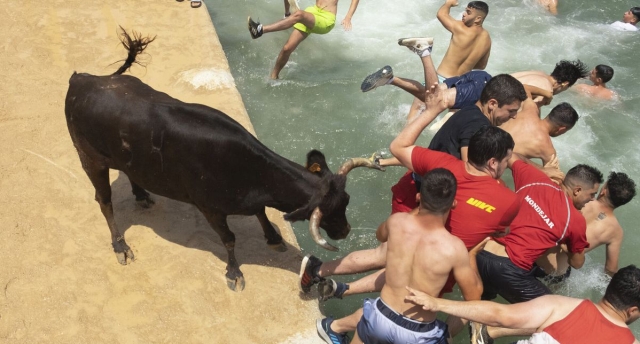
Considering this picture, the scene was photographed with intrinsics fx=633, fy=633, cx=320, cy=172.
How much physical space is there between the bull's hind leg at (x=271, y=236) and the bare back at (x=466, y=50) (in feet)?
11.0

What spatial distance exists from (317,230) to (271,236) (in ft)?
3.65

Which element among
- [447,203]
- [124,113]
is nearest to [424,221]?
[447,203]

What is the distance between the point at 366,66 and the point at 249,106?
7.30 feet

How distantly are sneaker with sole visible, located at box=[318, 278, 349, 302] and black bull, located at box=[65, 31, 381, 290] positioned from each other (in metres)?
0.40

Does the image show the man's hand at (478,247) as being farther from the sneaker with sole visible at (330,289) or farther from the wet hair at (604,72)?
the wet hair at (604,72)

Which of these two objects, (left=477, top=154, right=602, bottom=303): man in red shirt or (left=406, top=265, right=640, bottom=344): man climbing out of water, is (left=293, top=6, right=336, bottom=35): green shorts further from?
(left=406, top=265, right=640, bottom=344): man climbing out of water

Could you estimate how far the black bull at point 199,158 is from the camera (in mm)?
5062

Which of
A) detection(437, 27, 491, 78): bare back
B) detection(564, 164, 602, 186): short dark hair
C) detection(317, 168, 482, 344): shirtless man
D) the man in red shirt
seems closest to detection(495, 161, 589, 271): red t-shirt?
the man in red shirt

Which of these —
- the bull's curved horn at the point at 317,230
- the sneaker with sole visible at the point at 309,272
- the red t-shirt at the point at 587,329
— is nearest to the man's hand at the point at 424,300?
the red t-shirt at the point at 587,329

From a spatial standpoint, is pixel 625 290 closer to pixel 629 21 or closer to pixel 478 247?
pixel 478 247

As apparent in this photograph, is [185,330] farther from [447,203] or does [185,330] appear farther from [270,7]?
[270,7]

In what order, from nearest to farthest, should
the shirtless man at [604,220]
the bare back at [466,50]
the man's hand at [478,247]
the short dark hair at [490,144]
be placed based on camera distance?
the short dark hair at [490,144] < the man's hand at [478,247] < the shirtless man at [604,220] < the bare back at [466,50]

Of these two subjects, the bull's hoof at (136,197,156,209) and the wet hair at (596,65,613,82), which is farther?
the wet hair at (596,65,613,82)

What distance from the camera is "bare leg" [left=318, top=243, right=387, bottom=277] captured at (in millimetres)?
5213
